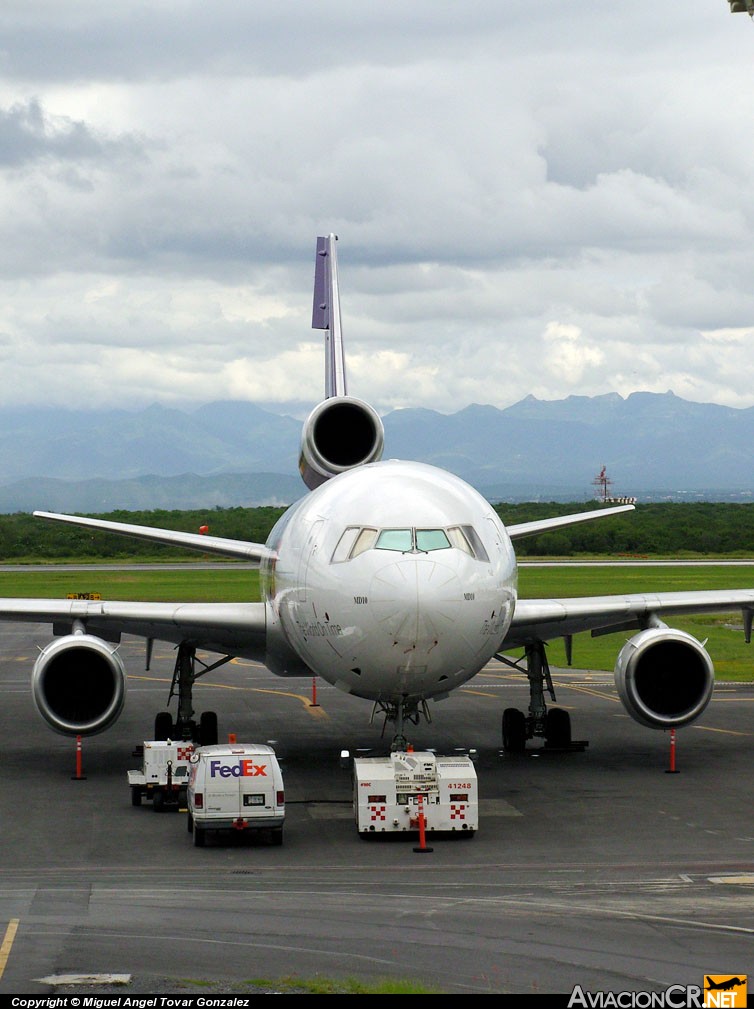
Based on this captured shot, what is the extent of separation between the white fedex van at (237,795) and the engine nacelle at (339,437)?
9628 millimetres

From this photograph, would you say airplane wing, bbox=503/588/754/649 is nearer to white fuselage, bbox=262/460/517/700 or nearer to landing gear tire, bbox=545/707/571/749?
landing gear tire, bbox=545/707/571/749

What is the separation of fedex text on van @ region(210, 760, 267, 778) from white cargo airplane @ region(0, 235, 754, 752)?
2.08m

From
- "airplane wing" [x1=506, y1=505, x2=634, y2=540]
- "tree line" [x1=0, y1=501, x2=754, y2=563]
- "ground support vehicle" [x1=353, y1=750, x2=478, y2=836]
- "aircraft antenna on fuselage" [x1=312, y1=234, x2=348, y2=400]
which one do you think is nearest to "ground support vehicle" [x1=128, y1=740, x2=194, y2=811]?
"ground support vehicle" [x1=353, y1=750, x2=478, y2=836]

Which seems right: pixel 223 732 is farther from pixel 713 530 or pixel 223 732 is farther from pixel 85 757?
pixel 713 530

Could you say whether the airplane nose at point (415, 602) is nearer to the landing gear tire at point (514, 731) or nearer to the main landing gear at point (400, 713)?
the main landing gear at point (400, 713)

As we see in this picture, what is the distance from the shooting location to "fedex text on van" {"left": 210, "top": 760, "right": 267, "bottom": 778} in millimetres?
19641

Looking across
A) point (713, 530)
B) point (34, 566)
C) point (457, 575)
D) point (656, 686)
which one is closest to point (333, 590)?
point (457, 575)

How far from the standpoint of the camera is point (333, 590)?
2073 centimetres

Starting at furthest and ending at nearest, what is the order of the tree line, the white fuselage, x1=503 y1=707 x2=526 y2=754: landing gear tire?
1. the tree line
2. x1=503 y1=707 x2=526 y2=754: landing gear tire
3. the white fuselage

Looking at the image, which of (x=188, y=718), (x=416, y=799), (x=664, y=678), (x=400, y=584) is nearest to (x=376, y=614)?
(x=400, y=584)

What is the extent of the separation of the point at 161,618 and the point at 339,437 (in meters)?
5.82

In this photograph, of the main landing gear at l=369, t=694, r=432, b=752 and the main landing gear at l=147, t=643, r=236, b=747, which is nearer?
the main landing gear at l=369, t=694, r=432, b=752

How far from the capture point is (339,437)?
2914 cm

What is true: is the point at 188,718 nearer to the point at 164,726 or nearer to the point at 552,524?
the point at 164,726
